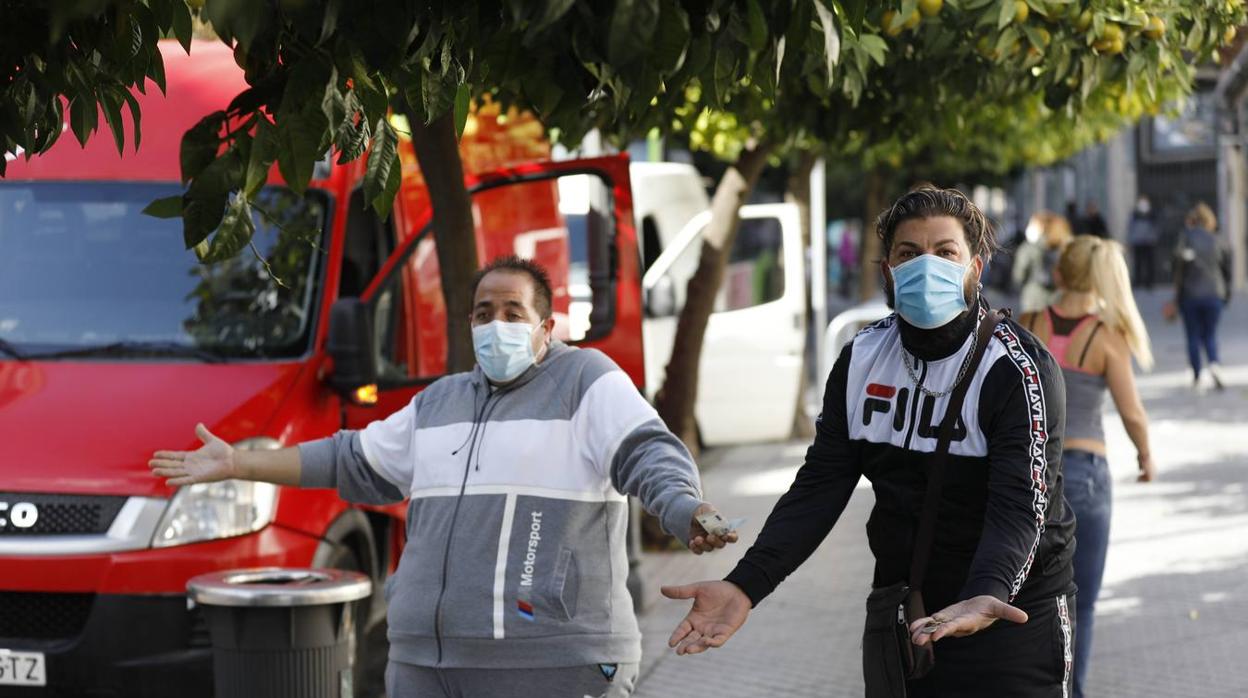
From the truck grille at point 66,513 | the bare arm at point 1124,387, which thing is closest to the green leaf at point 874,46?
the bare arm at point 1124,387

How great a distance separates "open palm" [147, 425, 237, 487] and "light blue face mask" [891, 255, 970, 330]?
1.72m

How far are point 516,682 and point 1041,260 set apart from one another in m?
13.7

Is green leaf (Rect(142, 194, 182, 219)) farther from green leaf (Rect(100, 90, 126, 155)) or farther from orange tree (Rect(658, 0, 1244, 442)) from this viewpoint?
orange tree (Rect(658, 0, 1244, 442))

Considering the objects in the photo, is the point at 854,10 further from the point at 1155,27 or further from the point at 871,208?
the point at 871,208

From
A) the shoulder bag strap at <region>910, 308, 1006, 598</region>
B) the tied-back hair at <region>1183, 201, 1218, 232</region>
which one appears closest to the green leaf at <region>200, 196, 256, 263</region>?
the shoulder bag strap at <region>910, 308, 1006, 598</region>

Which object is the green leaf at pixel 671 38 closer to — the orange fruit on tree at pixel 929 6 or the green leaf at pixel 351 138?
the green leaf at pixel 351 138

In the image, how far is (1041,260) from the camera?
16.9m

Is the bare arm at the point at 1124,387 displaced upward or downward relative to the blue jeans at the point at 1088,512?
upward

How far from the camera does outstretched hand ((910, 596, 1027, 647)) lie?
10.4 ft

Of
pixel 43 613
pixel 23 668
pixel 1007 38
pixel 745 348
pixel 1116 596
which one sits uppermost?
pixel 1007 38

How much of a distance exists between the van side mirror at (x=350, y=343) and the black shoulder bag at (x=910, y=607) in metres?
3.20

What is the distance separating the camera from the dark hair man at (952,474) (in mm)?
3318

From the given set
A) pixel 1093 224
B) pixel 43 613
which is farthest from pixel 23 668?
pixel 1093 224

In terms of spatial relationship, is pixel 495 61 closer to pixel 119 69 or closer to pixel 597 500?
pixel 119 69
